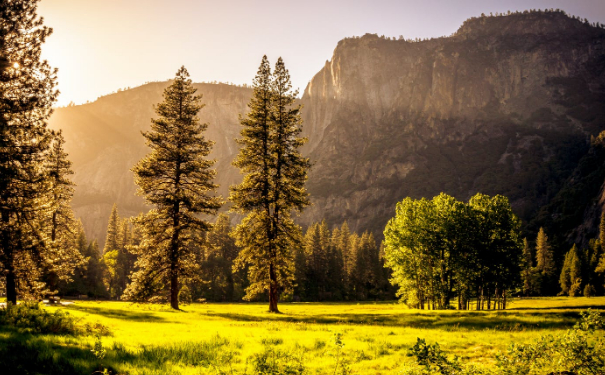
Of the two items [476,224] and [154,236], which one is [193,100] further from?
[476,224]

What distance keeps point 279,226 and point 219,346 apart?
58.9 feet

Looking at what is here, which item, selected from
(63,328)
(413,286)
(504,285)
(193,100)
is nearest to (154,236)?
(193,100)

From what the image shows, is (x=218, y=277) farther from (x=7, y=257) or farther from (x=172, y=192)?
(x=7, y=257)

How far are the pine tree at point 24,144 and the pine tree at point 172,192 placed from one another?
9.37 meters

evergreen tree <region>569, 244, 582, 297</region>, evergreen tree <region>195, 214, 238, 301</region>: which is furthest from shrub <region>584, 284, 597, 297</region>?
evergreen tree <region>195, 214, 238, 301</region>

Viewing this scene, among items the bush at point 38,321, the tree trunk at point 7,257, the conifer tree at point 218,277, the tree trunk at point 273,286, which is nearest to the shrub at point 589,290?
the conifer tree at point 218,277

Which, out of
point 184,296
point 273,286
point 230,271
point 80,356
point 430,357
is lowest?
point 230,271

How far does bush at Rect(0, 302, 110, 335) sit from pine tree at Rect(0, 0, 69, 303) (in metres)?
4.93

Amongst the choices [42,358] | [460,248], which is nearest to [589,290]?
[460,248]

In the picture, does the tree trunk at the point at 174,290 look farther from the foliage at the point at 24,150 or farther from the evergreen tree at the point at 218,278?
the evergreen tree at the point at 218,278

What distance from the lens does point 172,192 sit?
26.6 metres

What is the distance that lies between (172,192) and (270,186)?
26.0 ft

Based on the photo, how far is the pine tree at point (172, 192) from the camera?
25.8 metres

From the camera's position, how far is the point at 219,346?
9688 millimetres
